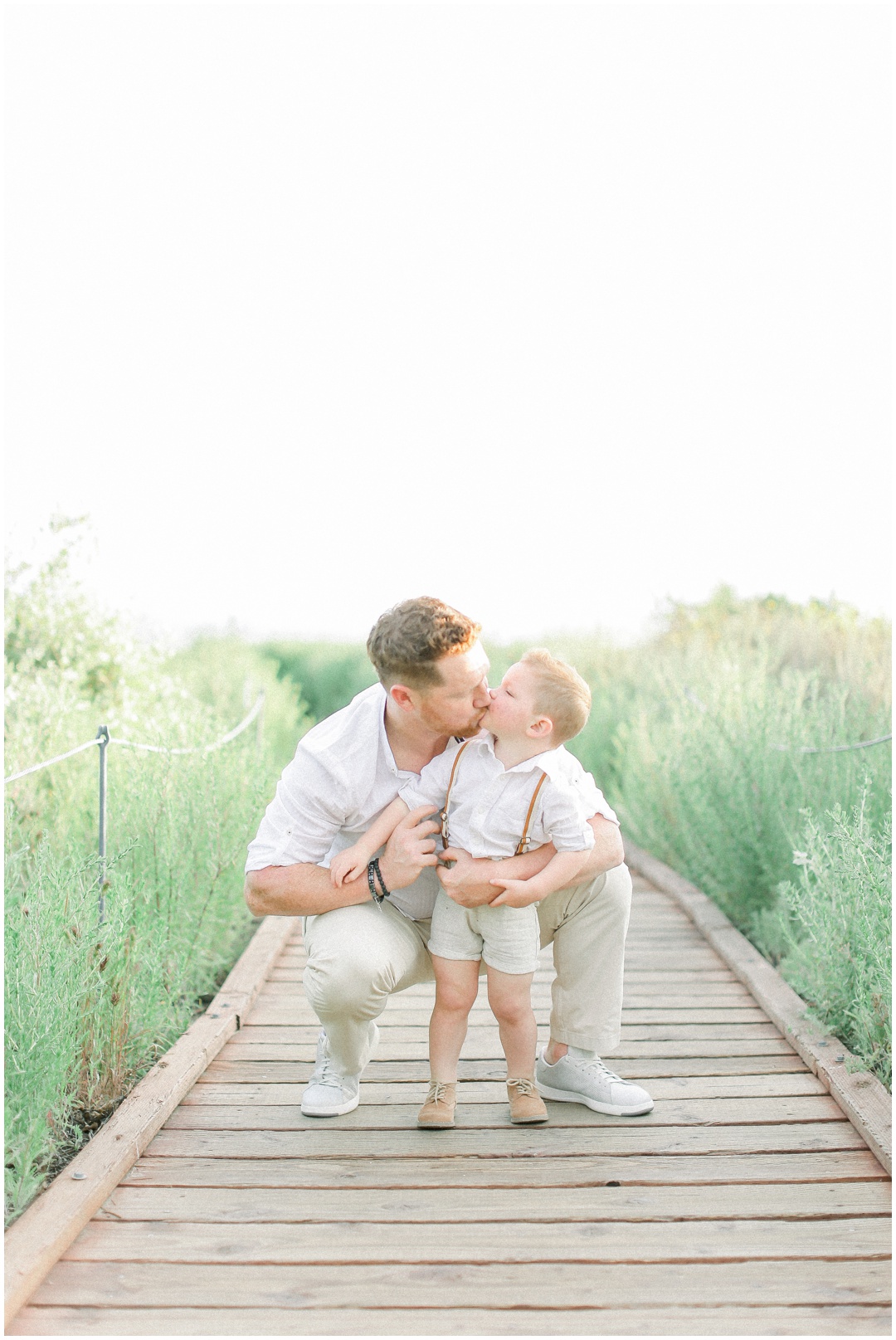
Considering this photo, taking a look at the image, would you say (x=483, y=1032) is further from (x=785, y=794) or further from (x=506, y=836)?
(x=785, y=794)

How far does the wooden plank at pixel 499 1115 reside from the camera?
8.93ft

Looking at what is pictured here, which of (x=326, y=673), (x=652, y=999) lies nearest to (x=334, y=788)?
(x=652, y=999)

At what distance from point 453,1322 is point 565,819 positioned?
41.3 inches

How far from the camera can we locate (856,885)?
3.11 m

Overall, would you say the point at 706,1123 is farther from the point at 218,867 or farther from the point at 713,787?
the point at 713,787

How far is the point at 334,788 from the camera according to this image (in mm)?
2664

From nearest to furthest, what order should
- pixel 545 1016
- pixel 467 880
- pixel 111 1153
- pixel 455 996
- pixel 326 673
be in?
pixel 111 1153
pixel 467 880
pixel 455 996
pixel 545 1016
pixel 326 673

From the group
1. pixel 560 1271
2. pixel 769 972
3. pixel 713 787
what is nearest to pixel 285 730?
pixel 713 787

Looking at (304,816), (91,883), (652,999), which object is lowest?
(652,999)

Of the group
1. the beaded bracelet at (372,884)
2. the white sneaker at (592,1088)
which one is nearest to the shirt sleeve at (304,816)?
the beaded bracelet at (372,884)

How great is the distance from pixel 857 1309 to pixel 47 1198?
151 cm

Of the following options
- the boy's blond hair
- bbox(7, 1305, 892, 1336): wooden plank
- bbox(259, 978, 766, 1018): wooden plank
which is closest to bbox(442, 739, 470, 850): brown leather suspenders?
the boy's blond hair

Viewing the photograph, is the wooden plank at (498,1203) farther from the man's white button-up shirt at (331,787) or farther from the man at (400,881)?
the man's white button-up shirt at (331,787)

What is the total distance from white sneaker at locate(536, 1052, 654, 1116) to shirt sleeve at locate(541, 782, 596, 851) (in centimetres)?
62
